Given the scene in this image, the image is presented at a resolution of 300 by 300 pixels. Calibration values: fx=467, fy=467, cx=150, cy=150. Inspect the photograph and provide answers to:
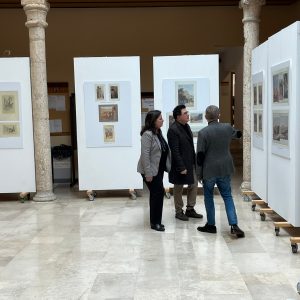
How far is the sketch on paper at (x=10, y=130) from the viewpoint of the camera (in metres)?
9.97

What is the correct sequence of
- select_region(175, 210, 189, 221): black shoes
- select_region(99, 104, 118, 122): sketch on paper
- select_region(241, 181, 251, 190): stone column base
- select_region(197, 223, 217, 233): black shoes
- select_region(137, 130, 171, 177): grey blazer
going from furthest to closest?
1. select_region(241, 181, 251, 190): stone column base
2. select_region(99, 104, 118, 122): sketch on paper
3. select_region(175, 210, 189, 221): black shoes
4. select_region(197, 223, 217, 233): black shoes
5. select_region(137, 130, 171, 177): grey blazer

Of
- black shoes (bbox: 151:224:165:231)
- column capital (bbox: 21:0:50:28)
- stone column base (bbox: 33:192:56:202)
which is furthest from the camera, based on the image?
stone column base (bbox: 33:192:56:202)

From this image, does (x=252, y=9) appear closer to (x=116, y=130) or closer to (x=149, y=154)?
(x=116, y=130)

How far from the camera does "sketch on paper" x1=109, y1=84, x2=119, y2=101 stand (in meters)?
9.94

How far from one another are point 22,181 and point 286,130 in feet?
19.5

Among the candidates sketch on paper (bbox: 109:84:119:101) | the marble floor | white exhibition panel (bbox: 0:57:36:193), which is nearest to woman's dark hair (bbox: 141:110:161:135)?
the marble floor

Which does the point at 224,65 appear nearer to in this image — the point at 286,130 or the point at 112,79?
the point at 112,79

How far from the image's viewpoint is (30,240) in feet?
23.3

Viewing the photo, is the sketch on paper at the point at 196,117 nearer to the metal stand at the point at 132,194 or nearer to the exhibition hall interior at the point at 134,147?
the exhibition hall interior at the point at 134,147

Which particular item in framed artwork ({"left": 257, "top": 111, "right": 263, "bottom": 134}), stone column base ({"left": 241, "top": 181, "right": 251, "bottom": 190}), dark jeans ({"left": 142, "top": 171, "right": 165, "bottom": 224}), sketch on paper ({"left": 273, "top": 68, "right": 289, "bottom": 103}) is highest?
sketch on paper ({"left": 273, "top": 68, "right": 289, "bottom": 103})

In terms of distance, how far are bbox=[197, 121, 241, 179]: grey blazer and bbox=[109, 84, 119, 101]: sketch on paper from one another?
11.9ft

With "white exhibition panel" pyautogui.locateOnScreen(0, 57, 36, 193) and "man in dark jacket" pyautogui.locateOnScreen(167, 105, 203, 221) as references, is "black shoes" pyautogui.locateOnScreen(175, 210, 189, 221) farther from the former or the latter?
"white exhibition panel" pyautogui.locateOnScreen(0, 57, 36, 193)

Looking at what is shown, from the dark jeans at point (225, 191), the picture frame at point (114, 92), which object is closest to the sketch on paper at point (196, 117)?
the picture frame at point (114, 92)

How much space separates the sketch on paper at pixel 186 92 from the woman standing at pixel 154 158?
2787 mm
